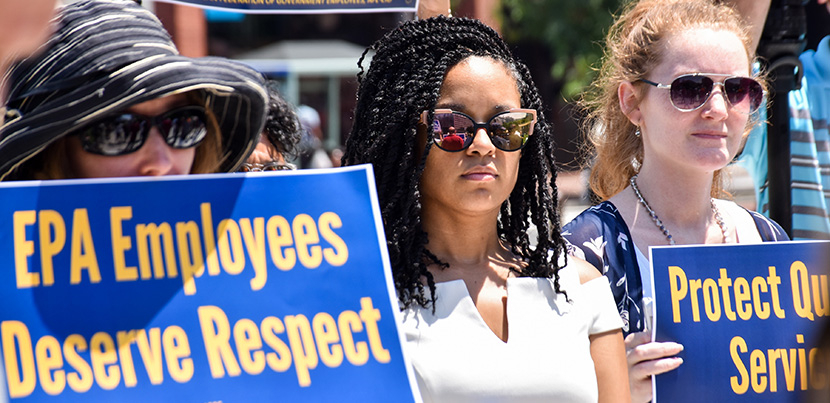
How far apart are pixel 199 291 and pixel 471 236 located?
841 mm

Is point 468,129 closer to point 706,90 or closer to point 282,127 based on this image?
A: point 706,90

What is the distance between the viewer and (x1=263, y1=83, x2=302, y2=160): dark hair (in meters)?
3.53

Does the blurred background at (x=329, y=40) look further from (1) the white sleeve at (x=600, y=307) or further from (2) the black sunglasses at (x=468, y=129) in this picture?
(2) the black sunglasses at (x=468, y=129)

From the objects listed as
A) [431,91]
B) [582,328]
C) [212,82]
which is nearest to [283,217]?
[212,82]

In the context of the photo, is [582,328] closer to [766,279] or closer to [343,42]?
[766,279]

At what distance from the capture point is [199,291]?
1.71 metres

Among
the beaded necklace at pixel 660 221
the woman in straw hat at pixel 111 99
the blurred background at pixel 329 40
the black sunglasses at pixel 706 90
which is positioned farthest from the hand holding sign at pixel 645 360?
the blurred background at pixel 329 40

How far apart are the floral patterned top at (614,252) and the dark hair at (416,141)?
0.57 ft

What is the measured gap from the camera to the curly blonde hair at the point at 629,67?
2760mm

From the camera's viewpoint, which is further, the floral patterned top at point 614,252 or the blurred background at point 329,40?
the blurred background at point 329,40

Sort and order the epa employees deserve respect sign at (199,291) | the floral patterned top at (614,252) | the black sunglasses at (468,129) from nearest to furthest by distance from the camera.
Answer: the epa employees deserve respect sign at (199,291), the black sunglasses at (468,129), the floral patterned top at (614,252)

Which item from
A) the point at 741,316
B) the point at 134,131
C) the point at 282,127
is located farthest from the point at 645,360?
the point at 282,127

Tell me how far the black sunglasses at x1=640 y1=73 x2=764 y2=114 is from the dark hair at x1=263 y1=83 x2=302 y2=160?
61.4 inches

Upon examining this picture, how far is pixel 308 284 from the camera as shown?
5.85 feet
